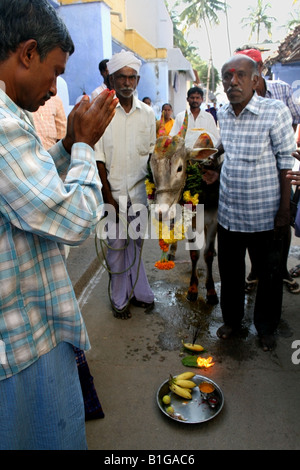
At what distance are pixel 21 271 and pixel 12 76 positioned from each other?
0.64m

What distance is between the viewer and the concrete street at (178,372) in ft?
7.36

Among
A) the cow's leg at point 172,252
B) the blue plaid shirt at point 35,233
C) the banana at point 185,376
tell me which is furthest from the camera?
the cow's leg at point 172,252

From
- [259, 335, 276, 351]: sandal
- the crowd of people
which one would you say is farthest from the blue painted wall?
the crowd of people

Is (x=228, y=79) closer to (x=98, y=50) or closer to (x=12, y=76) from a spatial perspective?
(x=12, y=76)

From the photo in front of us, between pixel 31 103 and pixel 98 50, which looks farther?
pixel 98 50

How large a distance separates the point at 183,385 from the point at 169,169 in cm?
166

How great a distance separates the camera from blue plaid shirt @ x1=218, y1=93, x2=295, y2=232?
8.68 feet

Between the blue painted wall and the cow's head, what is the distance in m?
5.54

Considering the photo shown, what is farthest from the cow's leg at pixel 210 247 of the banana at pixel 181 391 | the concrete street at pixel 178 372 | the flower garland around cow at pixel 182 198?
the banana at pixel 181 391

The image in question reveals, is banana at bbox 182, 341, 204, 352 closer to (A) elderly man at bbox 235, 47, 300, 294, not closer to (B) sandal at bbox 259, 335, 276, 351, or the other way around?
(B) sandal at bbox 259, 335, 276, 351

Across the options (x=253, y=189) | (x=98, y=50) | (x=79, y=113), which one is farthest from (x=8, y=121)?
(x=98, y=50)

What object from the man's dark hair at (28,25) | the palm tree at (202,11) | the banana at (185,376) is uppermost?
the palm tree at (202,11)

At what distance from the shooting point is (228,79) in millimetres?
2723

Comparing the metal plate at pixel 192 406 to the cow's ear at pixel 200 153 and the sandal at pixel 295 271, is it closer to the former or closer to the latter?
the cow's ear at pixel 200 153
